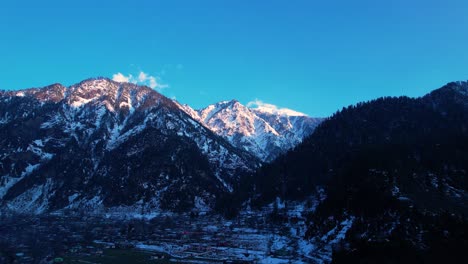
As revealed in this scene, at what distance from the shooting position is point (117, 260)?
13675cm

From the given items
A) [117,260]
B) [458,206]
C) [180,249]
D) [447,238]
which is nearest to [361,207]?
[458,206]

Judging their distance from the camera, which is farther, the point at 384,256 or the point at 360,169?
the point at 360,169

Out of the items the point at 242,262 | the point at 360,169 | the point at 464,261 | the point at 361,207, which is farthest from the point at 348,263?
the point at 360,169

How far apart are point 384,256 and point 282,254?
5203 cm

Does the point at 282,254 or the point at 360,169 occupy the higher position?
the point at 360,169

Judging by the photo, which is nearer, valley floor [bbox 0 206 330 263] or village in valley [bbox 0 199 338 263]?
valley floor [bbox 0 206 330 263]

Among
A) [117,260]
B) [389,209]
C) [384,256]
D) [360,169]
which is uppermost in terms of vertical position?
[360,169]

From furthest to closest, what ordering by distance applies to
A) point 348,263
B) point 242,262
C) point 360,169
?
1. point 360,169
2. point 242,262
3. point 348,263

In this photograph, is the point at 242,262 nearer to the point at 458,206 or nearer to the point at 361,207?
the point at 361,207

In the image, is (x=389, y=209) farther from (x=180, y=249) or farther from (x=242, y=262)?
(x=180, y=249)

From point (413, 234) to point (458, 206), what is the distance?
135ft

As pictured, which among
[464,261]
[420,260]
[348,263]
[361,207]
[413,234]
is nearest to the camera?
[464,261]

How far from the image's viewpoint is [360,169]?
635 ft

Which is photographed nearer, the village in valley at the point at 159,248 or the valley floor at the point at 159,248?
the valley floor at the point at 159,248
